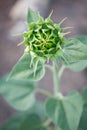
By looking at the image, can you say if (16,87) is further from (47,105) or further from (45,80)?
(45,80)

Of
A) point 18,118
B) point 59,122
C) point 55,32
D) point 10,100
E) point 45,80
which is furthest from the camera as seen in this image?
point 45,80

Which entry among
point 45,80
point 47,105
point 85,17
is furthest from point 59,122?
point 85,17

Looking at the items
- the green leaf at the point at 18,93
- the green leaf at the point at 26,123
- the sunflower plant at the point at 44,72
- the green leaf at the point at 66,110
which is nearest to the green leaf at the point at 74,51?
the sunflower plant at the point at 44,72

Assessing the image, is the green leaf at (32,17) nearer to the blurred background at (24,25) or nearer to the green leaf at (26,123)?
the green leaf at (26,123)

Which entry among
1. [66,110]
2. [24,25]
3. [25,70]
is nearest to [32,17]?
[25,70]

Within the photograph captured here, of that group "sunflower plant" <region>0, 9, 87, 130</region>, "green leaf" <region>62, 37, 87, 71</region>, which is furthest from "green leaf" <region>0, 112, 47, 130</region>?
"green leaf" <region>62, 37, 87, 71</region>

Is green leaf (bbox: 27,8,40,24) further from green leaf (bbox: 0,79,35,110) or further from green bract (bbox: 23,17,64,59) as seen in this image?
green leaf (bbox: 0,79,35,110)
